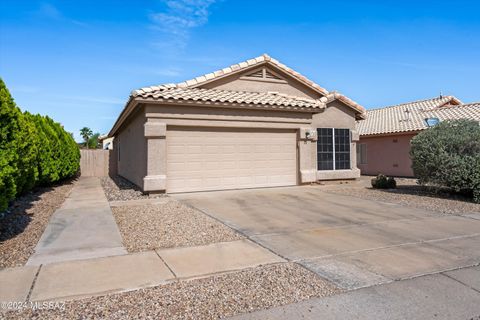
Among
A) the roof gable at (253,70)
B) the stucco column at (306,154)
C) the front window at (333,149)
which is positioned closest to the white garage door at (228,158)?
the stucco column at (306,154)

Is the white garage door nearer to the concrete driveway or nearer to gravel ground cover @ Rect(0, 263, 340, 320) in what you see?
the concrete driveway

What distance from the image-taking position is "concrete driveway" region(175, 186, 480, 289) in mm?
4867

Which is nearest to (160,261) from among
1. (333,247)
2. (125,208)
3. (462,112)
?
(333,247)

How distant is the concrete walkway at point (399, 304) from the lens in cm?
352

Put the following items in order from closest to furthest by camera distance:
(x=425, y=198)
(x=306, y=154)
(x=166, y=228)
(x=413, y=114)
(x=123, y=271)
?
(x=123, y=271) < (x=166, y=228) < (x=425, y=198) < (x=306, y=154) < (x=413, y=114)

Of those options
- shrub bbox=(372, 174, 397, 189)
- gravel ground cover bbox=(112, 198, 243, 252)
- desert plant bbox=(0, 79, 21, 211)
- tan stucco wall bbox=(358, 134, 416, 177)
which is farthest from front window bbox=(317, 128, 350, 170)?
desert plant bbox=(0, 79, 21, 211)

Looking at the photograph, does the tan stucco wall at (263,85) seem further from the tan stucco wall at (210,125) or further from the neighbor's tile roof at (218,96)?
the tan stucco wall at (210,125)

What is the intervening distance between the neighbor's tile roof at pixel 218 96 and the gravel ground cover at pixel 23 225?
4.44 meters

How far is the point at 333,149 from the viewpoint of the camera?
1605 cm

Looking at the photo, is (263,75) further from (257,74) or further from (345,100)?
(345,100)

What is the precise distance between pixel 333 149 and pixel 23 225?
40.9 ft

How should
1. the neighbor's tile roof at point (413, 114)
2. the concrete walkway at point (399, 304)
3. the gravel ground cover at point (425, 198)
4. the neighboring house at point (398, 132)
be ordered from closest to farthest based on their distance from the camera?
the concrete walkway at point (399, 304), the gravel ground cover at point (425, 198), the neighboring house at point (398, 132), the neighbor's tile roof at point (413, 114)

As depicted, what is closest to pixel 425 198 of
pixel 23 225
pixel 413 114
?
pixel 23 225

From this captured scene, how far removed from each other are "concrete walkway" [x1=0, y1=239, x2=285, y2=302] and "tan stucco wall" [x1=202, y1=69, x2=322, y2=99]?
408 inches
